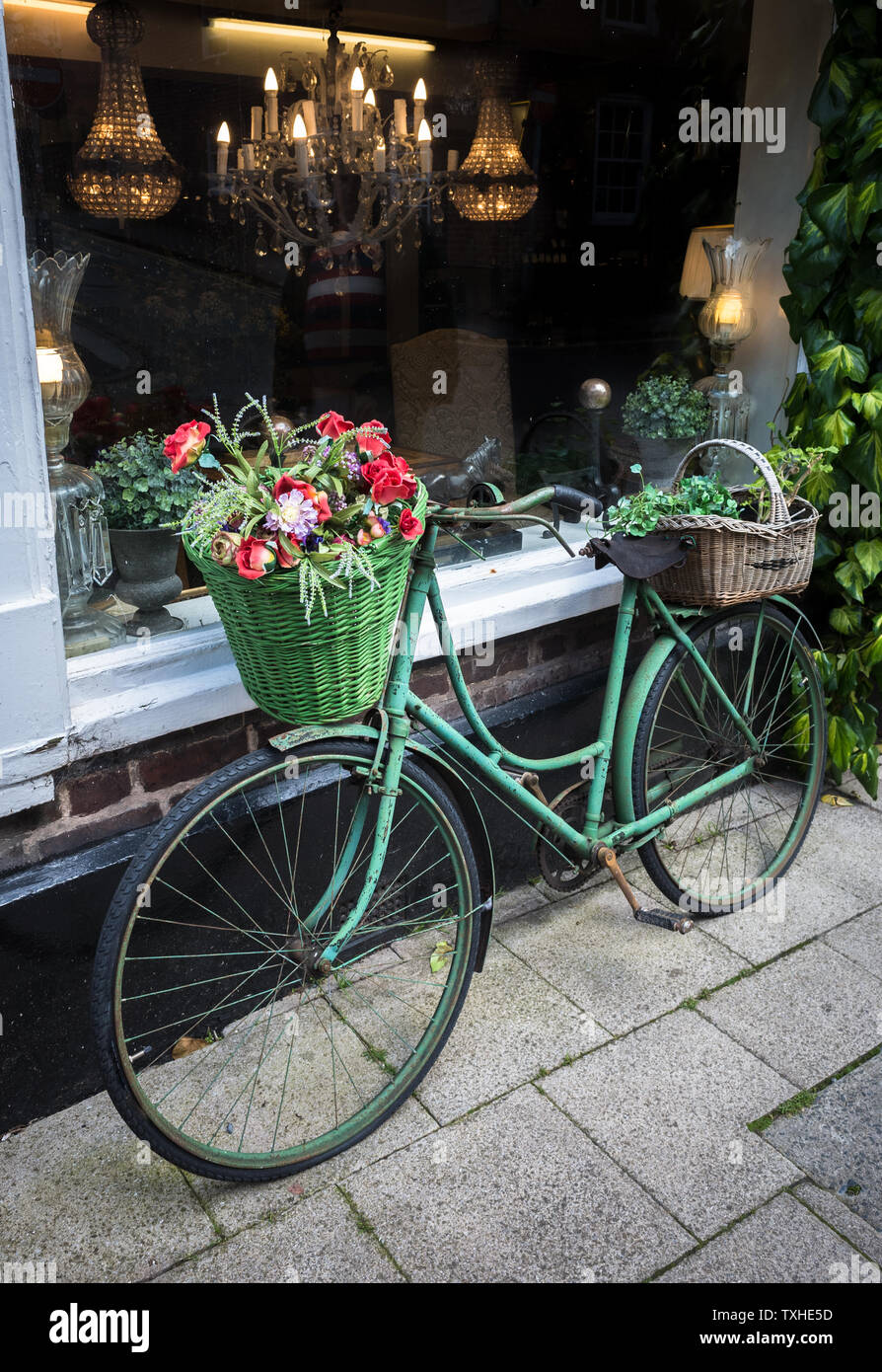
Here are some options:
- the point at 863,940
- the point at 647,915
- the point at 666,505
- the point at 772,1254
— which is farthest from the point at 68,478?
the point at 863,940

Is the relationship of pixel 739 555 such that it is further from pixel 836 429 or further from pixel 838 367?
pixel 838 367

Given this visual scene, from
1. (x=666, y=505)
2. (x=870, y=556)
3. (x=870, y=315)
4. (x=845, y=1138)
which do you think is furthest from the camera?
(x=870, y=556)

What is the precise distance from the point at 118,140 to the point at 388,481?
4.70 feet

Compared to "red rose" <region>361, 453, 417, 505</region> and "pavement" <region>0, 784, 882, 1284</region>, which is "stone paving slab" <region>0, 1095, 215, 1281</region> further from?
"red rose" <region>361, 453, 417, 505</region>

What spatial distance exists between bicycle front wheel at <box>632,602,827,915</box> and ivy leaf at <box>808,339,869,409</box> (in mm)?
749

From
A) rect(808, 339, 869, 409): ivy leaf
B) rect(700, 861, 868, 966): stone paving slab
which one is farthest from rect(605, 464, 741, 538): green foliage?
rect(700, 861, 868, 966): stone paving slab

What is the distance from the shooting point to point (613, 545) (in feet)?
9.63

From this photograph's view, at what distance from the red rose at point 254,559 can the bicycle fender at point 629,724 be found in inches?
56.4

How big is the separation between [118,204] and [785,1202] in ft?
9.62

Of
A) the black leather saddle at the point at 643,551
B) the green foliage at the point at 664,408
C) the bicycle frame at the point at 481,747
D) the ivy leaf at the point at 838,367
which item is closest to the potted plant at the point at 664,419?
the green foliage at the point at 664,408

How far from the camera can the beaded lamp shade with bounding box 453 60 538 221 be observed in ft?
12.0

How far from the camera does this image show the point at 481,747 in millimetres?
3109

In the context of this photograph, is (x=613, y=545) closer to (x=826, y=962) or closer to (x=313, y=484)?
(x=313, y=484)

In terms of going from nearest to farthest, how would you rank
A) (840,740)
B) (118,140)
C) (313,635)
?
(313,635), (118,140), (840,740)
